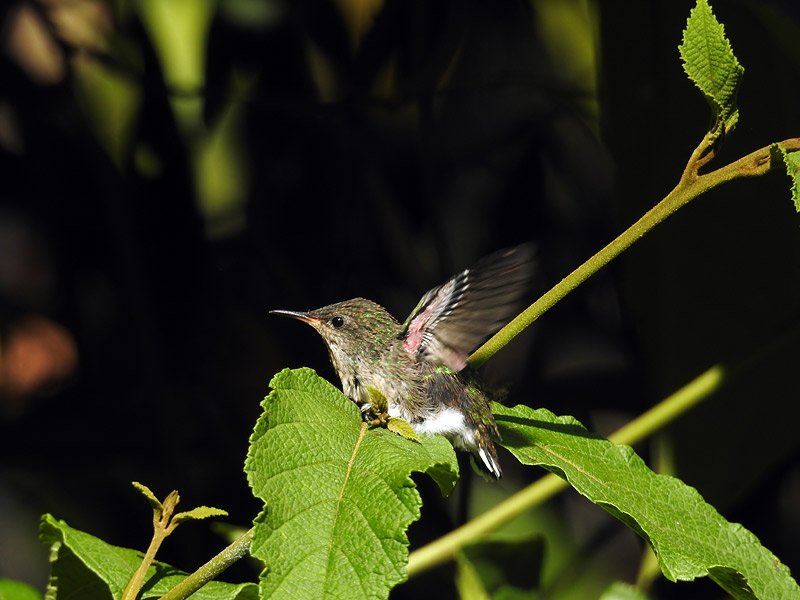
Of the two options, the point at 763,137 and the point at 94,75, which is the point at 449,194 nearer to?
the point at 763,137

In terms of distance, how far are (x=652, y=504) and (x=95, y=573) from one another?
0.60m

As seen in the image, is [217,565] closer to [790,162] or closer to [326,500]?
[326,500]

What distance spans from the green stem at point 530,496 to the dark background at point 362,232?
0.33 m

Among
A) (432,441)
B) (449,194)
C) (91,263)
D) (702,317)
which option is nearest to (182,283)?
(91,263)

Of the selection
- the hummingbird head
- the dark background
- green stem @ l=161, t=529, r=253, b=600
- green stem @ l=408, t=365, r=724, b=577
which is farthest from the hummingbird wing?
the dark background

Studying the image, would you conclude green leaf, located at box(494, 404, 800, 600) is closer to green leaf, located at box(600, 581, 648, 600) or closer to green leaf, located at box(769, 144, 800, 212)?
green leaf, located at box(769, 144, 800, 212)

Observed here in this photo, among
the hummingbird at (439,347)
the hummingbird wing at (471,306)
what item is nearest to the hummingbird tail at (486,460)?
the hummingbird at (439,347)

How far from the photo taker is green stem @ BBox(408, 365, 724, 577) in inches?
70.2

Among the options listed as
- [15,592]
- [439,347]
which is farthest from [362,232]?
[15,592]

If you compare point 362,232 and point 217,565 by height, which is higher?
point 362,232

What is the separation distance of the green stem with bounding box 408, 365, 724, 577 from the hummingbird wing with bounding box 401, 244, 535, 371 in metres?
0.81

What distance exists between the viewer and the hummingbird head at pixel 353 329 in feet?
4.05

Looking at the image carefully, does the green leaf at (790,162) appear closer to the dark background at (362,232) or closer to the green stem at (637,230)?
the green stem at (637,230)

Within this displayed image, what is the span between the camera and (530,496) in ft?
5.81
